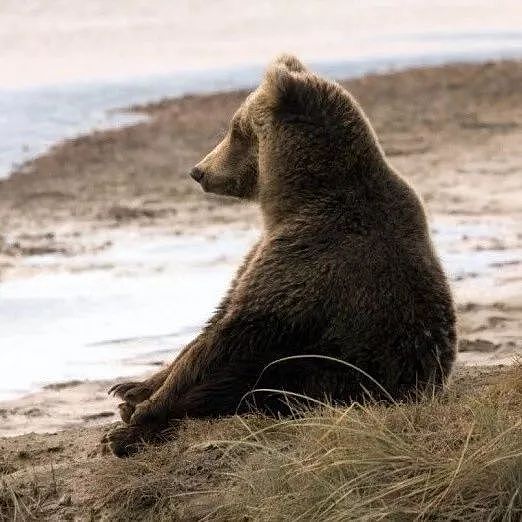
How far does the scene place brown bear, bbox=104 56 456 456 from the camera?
15.6ft

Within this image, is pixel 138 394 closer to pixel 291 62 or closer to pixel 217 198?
pixel 291 62

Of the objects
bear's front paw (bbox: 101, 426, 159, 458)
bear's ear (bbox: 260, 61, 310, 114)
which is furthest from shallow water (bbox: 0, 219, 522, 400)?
bear's ear (bbox: 260, 61, 310, 114)

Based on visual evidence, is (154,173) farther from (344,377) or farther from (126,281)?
(344,377)

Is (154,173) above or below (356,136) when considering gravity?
below

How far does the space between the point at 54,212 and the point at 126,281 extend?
439cm

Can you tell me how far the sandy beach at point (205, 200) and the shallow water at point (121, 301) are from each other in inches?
3.8

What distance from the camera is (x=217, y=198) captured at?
15.4 m

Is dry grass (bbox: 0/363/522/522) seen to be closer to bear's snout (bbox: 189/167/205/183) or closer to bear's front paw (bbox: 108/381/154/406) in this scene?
bear's front paw (bbox: 108/381/154/406)

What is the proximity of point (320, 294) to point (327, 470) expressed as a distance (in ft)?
2.73

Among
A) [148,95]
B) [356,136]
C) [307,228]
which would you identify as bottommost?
[148,95]

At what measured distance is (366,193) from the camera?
16.3 ft

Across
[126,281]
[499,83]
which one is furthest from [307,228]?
[499,83]

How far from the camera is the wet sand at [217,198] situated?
8.29 meters

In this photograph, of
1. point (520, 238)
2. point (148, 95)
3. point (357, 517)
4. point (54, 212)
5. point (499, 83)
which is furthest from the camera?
point (148, 95)
